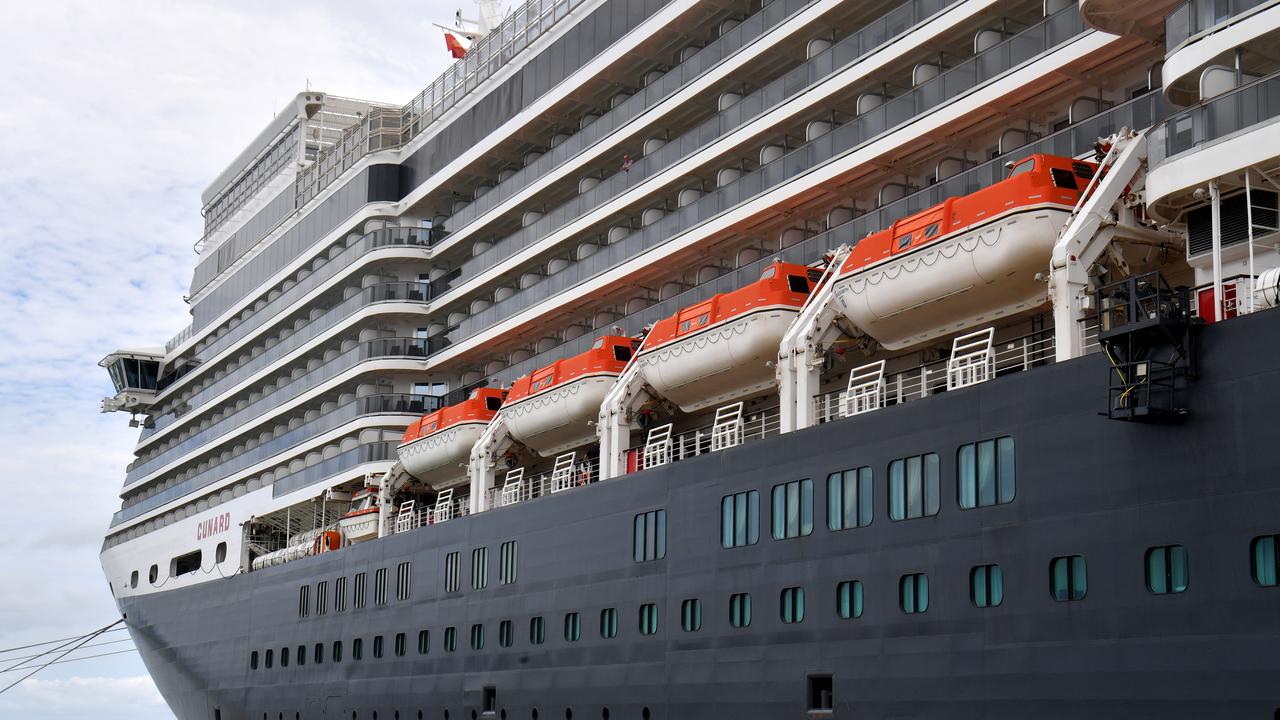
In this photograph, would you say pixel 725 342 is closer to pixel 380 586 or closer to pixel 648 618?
pixel 648 618

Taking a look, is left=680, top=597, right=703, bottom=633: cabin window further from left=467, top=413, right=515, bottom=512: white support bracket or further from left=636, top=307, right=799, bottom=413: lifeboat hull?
left=467, top=413, right=515, bottom=512: white support bracket

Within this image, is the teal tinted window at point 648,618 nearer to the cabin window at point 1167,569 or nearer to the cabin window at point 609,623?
the cabin window at point 609,623

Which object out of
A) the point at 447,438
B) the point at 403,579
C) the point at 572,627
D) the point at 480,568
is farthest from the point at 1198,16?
the point at 403,579

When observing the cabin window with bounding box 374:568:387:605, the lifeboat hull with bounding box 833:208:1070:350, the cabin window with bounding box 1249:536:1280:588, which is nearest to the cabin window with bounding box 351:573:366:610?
the cabin window with bounding box 374:568:387:605

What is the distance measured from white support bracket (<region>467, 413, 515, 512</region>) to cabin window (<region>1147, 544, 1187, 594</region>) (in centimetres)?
1803

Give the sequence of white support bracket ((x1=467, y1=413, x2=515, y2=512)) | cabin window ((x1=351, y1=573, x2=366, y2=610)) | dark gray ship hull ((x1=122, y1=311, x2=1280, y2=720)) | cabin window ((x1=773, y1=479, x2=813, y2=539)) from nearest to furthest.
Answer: dark gray ship hull ((x1=122, y1=311, x2=1280, y2=720)) < cabin window ((x1=773, y1=479, x2=813, y2=539)) < white support bracket ((x1=467, y1=413, x2=515, y2=512)) < cabin window ((x1=351, y1=573, x2=366, y2=610))

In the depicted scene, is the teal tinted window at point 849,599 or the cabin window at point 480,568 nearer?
the teal tinted window at point 849,599

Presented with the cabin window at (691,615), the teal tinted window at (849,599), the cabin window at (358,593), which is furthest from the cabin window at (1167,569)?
the cabin window at (358,593)

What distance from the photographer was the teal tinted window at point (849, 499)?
20547 millimetres

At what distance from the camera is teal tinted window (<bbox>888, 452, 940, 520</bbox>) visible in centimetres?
1948

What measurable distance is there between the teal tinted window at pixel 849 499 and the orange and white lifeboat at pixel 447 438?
1377 centimetres

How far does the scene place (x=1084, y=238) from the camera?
755 inches

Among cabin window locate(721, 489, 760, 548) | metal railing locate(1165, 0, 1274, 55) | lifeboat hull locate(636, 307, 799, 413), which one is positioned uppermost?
metal railing locate(1165, 0, 1274, 55)

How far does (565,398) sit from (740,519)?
302 inches
